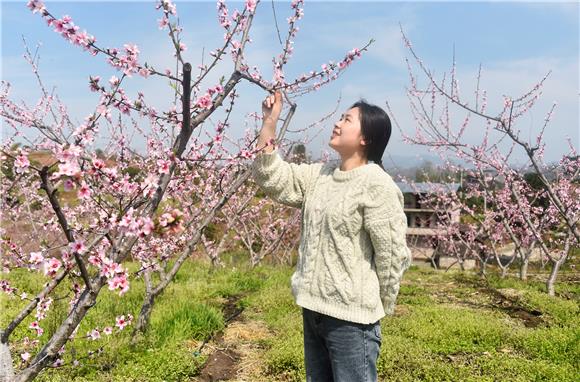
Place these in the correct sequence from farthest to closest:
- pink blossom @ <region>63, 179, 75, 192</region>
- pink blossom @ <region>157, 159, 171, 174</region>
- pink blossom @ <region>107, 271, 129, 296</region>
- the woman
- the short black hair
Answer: the short black hair, the woman, pink blossom @ <region>157, 159, 171, 174</region>, pink blossom @ <region>107, 271, 129, 296</region>, pink blossom @ <region>63, 179, 75, 192</region>

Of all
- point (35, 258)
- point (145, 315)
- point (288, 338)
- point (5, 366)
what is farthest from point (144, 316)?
point (35, 258)

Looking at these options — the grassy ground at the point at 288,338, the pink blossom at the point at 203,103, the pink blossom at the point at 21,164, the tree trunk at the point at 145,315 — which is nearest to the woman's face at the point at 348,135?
the pink blossom at the point at 203,103

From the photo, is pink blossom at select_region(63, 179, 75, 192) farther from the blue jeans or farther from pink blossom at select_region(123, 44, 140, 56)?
the blue jeans

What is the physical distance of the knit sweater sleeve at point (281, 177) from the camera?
7.93 feet

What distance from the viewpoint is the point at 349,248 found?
2.18 metres

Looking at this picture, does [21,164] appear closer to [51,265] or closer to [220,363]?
[51,265]

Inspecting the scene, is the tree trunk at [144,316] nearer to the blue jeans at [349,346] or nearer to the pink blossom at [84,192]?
the blue jeans at [349,346]

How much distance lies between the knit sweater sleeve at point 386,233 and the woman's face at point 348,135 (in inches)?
10.1

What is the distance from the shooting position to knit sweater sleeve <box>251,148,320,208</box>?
242 centimetres

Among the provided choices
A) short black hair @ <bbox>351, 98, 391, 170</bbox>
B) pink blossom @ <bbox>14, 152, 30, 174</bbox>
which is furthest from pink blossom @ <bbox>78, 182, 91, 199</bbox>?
short black hair @ <bbox>351, 98, 391, 170</bbox>

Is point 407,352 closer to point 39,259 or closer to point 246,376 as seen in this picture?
point 246,376

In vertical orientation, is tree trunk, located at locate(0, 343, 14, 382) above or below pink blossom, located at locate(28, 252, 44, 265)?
below

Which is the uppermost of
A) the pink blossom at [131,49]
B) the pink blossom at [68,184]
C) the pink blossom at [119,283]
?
the pink blossom at [131,49]

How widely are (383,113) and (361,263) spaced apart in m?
0.75
